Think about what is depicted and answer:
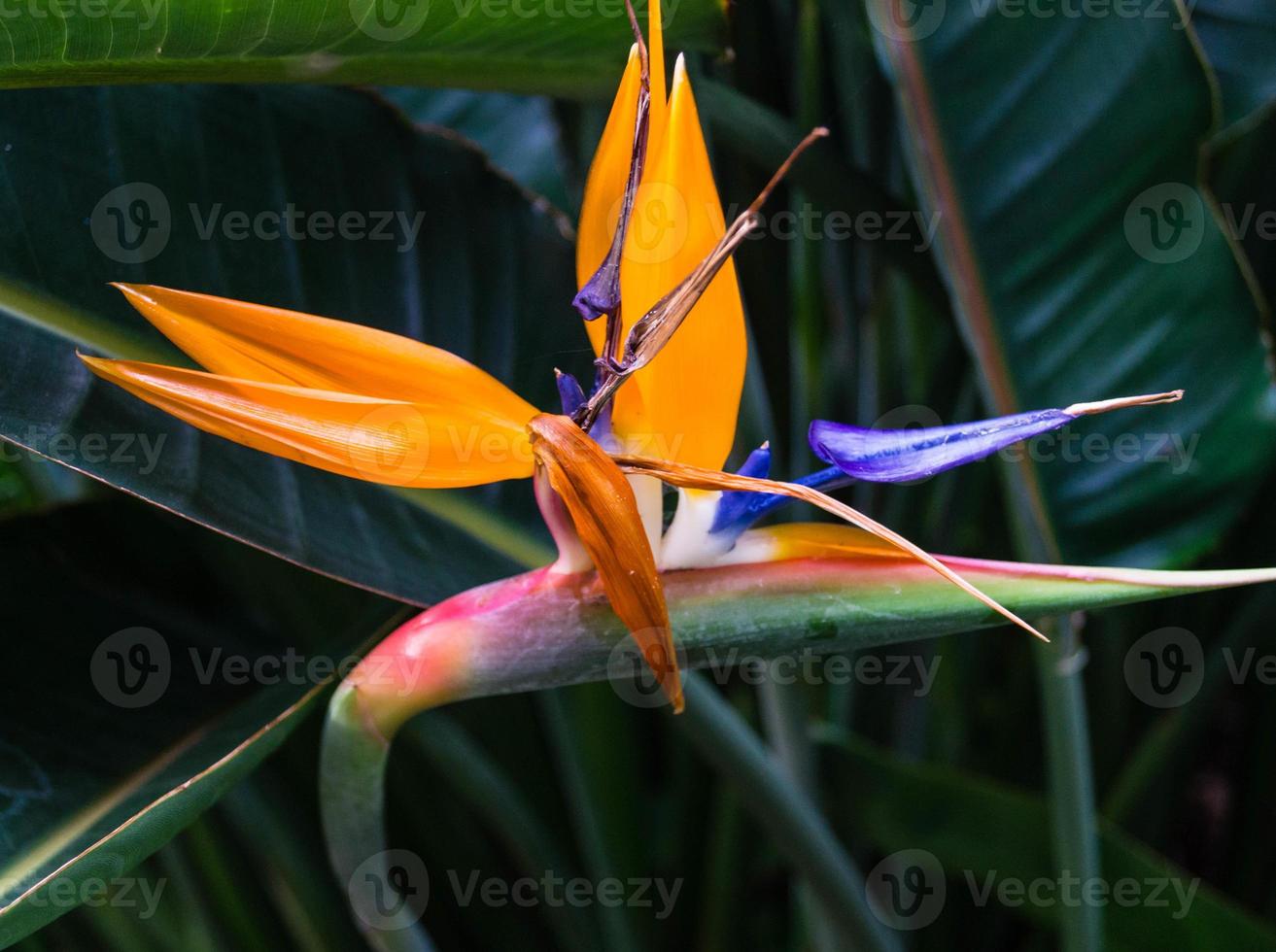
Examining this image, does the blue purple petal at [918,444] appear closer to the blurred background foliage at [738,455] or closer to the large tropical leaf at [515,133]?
the blurred background foliage at [738,455]

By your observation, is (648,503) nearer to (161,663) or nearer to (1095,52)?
(161,663)

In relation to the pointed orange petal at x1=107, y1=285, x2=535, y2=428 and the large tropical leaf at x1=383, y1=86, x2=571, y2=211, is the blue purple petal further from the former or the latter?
the large tropical leaf at x1=383, y1=86, x2=571, y2=211

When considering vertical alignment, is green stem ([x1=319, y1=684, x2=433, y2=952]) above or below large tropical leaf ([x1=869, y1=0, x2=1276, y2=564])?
below

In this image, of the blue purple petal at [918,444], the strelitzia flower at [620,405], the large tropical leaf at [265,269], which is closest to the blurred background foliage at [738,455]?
the large tropical leaf at [265,269]

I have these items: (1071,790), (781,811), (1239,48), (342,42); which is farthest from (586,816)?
(1239,48)

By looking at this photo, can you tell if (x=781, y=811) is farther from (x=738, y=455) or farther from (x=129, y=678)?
(x=129, y=678)

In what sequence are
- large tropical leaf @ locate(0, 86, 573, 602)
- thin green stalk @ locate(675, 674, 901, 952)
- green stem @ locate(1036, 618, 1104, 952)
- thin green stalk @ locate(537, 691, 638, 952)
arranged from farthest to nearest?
1. thin green stalk @ locate(537, 691, 638, 952)
2. green stem @ locate(1036, 618, 1104, 952)
3. thin green stalk @ locate(675, 674, 901, 952)
4. large tropical leaf @ locate(0, 86, 573, 602)

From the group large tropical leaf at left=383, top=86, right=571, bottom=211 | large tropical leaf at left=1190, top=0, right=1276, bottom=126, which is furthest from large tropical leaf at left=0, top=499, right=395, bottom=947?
large tropical leaf at left=1190, top=0, right=1276, bottom=126

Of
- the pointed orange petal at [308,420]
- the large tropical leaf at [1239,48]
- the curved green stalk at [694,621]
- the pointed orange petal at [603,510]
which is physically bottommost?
the curved green stalk at [694,621]
